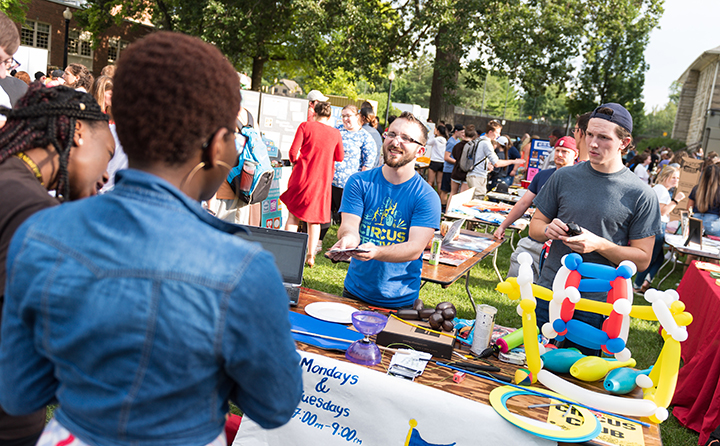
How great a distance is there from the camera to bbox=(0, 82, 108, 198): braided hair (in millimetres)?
1425

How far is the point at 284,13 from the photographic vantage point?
18547 millimetres

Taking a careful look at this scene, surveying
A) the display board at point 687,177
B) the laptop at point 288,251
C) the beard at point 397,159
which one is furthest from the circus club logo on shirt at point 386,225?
the display board at point 687,177

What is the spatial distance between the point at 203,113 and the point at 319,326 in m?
1.71

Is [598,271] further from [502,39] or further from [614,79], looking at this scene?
[614,79]

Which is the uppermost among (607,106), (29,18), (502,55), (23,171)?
(29,18)

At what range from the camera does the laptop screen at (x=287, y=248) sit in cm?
268

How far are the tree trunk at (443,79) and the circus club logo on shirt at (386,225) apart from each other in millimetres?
14220

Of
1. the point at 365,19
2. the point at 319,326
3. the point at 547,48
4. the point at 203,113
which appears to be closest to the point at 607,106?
the point at 319,326

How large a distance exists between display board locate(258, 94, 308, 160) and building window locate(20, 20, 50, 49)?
1127 inches

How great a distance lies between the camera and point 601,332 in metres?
2.22

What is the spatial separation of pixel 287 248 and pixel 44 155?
1385 mm

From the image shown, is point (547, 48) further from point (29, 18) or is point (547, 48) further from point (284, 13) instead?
point (29, 18)

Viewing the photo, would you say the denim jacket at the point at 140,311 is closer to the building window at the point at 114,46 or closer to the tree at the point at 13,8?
the tree at the point at 13,8

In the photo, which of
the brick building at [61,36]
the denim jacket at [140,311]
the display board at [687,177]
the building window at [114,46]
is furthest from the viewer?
the building window at [114,46]
